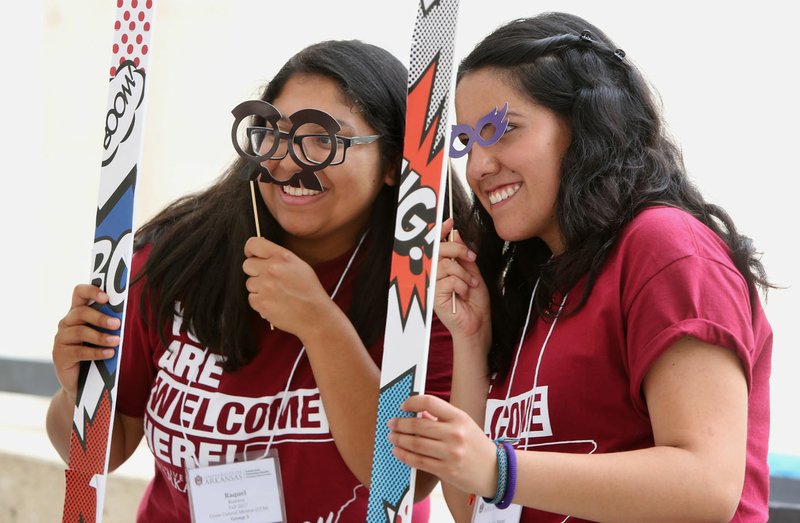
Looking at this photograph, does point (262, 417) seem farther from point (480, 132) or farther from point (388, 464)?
point (480, 132)

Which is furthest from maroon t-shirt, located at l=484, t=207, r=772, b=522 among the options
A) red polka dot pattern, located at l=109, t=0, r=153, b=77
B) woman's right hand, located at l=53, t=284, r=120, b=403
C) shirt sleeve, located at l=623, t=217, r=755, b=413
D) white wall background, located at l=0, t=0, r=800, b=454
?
white wall background, located at l=0, t=0, r=800, b=454

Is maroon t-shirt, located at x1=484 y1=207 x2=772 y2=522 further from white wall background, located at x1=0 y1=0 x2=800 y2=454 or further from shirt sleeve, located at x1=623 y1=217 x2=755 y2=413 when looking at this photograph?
white wall background, located at x1=0 y1=0 x2=800 y2=454

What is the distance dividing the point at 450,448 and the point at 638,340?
265mm

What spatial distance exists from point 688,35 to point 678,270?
4.87ft

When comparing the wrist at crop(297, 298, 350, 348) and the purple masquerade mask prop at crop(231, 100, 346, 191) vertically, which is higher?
the purple masquerade mask prop at crop(231, 100, 346, 191)

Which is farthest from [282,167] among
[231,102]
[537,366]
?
[231,102]

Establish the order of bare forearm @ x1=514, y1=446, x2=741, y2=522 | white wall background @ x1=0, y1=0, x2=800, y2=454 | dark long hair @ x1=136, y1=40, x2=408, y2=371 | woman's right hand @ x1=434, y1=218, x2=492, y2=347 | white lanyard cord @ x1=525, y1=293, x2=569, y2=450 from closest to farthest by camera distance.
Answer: bare forearm @ x1=514, y1=446, x2=741, y2=522, white lanyard cord @ x1=525, y1=293, x2=569, y2=450, woman's right hand @ x1=434, y1=218, x2=492, y2=347, dark long hair @ x1=136, y1=40, x2=408, y2=371, white wall background @ x1=0, y1=0, x2=800, y2=454

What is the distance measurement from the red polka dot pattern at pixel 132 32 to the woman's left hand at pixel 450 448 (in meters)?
0.79

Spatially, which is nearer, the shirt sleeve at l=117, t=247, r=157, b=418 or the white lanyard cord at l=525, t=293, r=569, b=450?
the white lanyard cord at l=525, t=293, r=569, b=450

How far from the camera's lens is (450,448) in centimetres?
113

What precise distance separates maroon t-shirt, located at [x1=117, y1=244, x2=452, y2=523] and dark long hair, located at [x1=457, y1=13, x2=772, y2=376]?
351 mm

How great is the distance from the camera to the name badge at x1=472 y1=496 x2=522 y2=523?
1.30 m

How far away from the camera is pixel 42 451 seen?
3055 millimetres

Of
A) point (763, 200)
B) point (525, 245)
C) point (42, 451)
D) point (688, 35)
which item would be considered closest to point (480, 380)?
point (525, 245)
